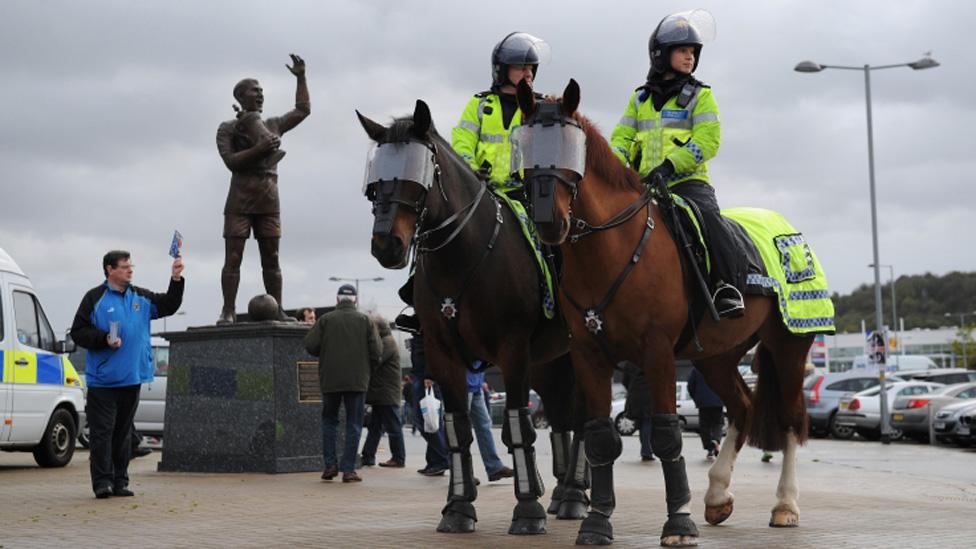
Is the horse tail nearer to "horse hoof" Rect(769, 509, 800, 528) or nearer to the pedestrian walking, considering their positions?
"horse hoof" Rect(769, 509, 800, 528)

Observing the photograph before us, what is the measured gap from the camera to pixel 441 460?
1670 cm

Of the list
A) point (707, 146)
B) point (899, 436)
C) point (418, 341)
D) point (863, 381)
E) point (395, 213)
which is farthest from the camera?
point (863, 381)

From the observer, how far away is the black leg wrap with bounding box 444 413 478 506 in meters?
9.29

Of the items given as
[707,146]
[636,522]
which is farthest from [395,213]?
[636,522]

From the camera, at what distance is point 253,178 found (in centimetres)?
1627

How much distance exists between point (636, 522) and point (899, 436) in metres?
23.2

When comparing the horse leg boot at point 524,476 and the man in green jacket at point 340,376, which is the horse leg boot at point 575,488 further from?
the man in green jacket at point 340,376

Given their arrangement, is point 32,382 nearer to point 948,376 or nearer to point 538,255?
point 538,255

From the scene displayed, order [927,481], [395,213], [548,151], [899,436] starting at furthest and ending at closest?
[899,436], [927,481], [395,213], [548,151]

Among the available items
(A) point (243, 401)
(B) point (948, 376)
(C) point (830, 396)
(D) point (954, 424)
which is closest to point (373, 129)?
(A) point (243, 401)

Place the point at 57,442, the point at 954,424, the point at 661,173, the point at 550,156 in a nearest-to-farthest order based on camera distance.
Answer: the point at 550,156
the point at 661,173
the point at 57,442
the point at 954,424

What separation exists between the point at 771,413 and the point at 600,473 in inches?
86.0

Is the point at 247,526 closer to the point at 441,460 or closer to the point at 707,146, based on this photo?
the point at 707,146

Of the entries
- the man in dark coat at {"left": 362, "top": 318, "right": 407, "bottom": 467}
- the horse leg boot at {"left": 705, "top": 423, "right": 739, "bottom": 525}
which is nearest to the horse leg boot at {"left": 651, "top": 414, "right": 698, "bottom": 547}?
the horse leg boot at {"left": 705, "top": 423, "right": 739, "bottom": 525}
